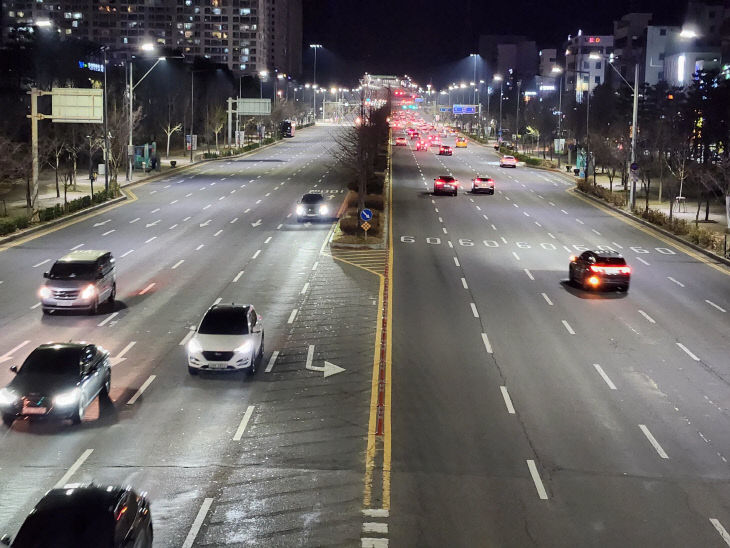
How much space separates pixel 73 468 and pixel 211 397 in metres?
5.02

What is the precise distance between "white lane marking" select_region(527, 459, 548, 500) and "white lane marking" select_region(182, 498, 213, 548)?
16.7 feet

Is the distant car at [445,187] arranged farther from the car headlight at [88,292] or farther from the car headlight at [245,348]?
the car headlight at [245,348]

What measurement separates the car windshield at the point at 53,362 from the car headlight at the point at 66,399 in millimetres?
494

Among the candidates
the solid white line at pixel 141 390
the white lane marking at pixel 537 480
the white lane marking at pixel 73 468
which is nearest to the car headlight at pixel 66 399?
the white lane marking at pixel 73 468

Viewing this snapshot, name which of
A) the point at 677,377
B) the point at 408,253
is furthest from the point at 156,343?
the point at 408,253

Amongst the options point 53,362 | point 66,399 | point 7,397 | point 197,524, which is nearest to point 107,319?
point 53,362

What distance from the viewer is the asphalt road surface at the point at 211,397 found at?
14.6 metres

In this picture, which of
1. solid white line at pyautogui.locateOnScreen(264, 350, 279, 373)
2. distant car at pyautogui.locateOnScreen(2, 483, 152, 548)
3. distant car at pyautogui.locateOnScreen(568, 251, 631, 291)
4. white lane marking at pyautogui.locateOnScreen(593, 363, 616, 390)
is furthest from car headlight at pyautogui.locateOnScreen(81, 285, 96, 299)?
distant car at pyautogui.locateOnScreen(2, 483, 152, 548)

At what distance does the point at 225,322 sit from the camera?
2327cm

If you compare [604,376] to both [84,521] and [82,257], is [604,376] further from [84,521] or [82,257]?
[82,257]

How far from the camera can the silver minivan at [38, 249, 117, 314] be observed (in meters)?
28.7

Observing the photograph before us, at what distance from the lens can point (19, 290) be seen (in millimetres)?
32562

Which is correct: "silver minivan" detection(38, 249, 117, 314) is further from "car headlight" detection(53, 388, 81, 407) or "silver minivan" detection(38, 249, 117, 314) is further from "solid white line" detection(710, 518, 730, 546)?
"solid white line" detection(710, 518, 730, 546)

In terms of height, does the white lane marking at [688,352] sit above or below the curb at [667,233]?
below
